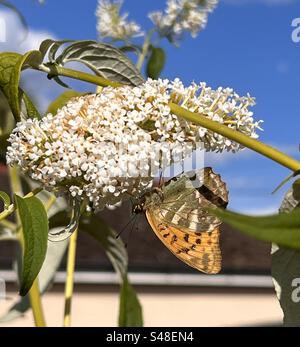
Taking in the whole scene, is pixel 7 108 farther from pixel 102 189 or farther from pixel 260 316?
pixel 260 316

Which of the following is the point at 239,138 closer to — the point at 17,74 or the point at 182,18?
the point at 17,74

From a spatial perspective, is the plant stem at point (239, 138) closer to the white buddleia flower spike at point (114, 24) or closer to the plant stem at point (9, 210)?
the plant stem at point (9, 210)

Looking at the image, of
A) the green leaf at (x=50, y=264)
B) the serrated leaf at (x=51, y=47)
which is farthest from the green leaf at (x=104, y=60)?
the green leaf at (x=50, y=264)

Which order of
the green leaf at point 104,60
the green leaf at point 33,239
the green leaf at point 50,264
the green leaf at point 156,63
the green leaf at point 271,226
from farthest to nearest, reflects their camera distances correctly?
the green leaf at point 156,63 < the green leaf at point 50,264 < the green leaf at point 104,60 < the green leaf at point 33,239 < the green leaf at point 271,226

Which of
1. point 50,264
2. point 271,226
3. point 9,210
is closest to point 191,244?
point 9,210

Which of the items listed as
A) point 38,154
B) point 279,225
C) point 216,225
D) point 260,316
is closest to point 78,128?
point 38,154

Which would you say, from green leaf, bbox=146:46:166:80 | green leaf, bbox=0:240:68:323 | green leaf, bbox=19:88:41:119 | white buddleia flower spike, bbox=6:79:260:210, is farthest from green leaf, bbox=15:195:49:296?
green leaf, bbox=146:46:166:80

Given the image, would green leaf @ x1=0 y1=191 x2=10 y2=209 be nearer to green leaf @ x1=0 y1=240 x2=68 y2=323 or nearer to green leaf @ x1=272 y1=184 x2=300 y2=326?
green leaf @ x1=272 y1=184 x2=300 y2=326
